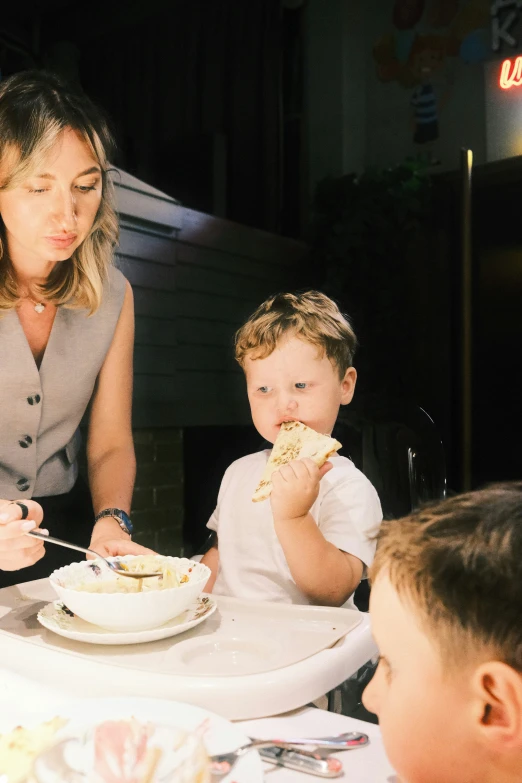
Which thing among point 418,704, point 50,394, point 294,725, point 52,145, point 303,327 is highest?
point 52,145

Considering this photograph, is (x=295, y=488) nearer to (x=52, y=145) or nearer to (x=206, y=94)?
(x=52, y=145)

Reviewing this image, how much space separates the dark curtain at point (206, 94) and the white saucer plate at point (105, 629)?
135cm

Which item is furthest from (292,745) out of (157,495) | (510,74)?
Answer: (510,74)

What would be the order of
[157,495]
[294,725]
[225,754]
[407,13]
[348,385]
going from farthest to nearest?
1. [407,13]
2. [157,495]
3. [348,385]
4. [294,725]
5. [225,754]

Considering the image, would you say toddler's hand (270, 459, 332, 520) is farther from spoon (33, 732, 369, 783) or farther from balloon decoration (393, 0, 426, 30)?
balloon decoration (393, 0, 426, 30)

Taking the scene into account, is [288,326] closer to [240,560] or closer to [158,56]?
[240,560]

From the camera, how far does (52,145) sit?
147 centimetres

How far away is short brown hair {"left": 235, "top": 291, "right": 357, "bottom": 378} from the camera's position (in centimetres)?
135

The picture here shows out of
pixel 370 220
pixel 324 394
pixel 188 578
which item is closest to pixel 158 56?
pixel 370 220

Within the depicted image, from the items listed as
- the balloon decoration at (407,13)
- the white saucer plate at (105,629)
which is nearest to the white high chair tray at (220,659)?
the white saucer plate at (105,629)

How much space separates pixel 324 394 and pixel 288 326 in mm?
151

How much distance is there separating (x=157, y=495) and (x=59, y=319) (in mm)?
563

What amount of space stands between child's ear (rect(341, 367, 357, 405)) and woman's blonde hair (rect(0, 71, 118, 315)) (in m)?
0.61

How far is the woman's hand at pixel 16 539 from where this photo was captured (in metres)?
1.03
